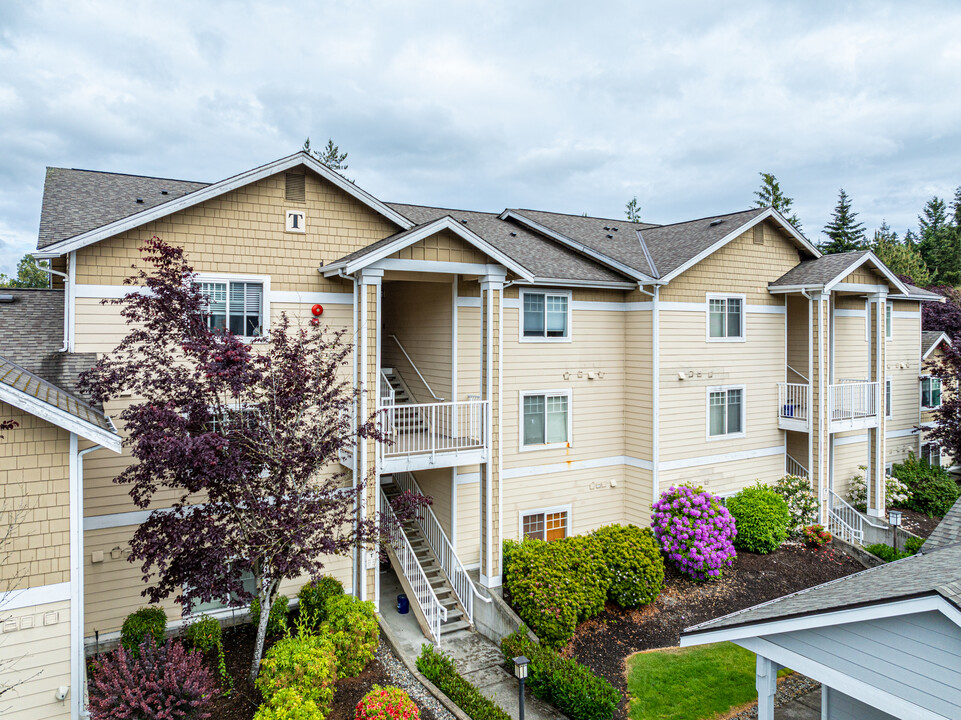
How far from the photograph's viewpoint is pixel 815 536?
17781 millimetres

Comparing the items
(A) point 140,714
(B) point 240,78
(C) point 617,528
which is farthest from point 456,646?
(B) point 240,78

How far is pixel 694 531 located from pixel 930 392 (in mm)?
18147

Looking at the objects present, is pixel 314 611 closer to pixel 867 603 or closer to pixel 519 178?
pixel 867 603

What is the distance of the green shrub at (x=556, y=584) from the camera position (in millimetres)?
12234

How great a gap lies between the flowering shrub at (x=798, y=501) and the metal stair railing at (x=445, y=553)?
11.2 metres

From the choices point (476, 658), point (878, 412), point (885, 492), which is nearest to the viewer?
point (476, 658)

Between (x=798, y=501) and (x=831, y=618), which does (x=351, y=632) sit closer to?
(x=831, y=618)

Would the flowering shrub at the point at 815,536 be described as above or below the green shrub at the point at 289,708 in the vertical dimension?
below

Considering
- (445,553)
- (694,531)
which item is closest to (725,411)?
(694,531)

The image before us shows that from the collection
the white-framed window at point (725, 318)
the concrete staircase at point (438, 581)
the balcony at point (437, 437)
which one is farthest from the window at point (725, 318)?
the concrete staircase at point (438, 581)

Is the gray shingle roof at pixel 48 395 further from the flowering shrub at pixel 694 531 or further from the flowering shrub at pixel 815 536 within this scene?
the flowering shrub at pixel 815 536

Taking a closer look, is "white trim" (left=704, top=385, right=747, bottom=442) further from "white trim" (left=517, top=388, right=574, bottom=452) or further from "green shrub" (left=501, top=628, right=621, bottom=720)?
"green shrub" (left=501, top=628, right=621, bottom=720)

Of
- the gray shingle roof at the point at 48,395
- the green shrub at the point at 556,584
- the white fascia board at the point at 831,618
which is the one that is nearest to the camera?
the white fascia board at the point at 831,618

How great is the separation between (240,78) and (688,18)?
24309mm
